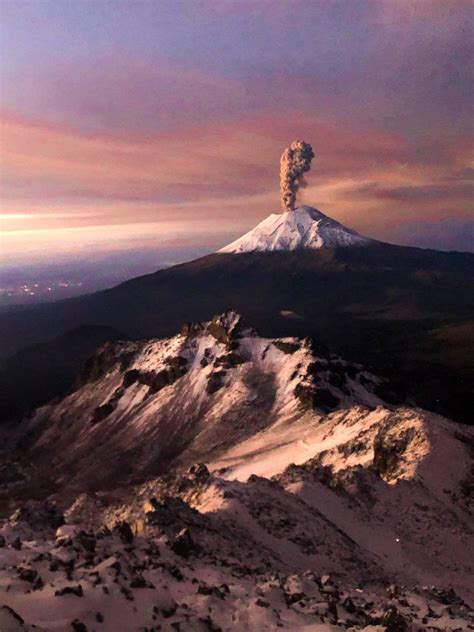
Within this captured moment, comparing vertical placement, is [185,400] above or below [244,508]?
below

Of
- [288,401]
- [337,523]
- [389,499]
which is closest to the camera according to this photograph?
[337,523]

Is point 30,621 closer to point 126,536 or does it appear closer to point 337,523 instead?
point 126,536

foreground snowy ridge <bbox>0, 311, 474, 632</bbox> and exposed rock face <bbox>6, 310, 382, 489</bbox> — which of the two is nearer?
foreground snowy ridge <bbox>0, 311, 474, 632</bbox>

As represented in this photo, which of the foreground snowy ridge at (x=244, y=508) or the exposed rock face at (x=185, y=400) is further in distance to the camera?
the exposed rock face at (x=185, y=400)

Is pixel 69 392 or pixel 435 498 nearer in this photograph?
pixel 435 498

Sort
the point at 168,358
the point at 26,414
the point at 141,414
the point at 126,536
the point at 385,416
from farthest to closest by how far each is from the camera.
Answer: the point at 26,414 < the point at 168,358 < the point at 141,414 < the point at 385,416 < the point at 126,536

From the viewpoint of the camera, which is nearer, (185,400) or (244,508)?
(244,508)

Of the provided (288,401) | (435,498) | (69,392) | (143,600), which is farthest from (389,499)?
(69,392)

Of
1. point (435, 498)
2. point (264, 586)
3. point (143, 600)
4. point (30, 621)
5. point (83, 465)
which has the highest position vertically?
point (30, 621)
